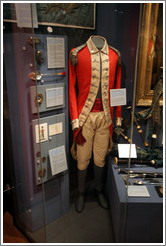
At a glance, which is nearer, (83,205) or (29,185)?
(83,205)

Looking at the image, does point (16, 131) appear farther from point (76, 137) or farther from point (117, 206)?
point (117, 206)

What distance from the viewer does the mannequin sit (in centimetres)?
165

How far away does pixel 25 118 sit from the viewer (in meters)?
2.04

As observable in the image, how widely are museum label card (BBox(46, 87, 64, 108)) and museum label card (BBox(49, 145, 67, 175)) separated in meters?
0.35

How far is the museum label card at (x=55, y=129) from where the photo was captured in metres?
1.91

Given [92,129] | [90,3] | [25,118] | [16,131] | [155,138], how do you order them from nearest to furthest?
[90,3] → [92,129] → [155,138] → [25,118] → [16,131]

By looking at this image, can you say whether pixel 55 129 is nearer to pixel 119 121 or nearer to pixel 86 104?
pixel 86 104

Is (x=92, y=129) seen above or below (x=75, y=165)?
above

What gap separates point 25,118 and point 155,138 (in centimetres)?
109

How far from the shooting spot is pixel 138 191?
6.36 feet

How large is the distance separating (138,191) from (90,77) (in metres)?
1.00

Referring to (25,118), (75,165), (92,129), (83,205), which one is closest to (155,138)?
(92,129)

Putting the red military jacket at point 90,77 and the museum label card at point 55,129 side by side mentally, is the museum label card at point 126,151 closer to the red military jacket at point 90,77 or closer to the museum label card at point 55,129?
the red military jacket at point 90,77

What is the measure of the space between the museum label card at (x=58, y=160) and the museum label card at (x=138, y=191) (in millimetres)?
562
